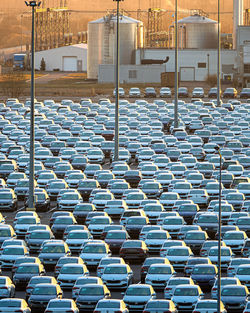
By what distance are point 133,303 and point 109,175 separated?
81.3 feet

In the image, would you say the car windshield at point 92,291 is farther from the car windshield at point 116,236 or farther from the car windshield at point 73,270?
the car windshield at point 116,236

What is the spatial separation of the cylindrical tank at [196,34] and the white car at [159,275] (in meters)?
126

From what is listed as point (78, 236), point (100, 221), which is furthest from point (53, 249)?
point (100, 221)

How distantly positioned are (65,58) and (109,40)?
4181 cm

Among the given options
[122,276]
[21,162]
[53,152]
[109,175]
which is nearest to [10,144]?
[53,152]

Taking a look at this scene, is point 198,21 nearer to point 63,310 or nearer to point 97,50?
point 97,50

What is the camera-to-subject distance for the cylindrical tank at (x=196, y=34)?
15938 cm

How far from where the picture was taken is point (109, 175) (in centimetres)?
5603

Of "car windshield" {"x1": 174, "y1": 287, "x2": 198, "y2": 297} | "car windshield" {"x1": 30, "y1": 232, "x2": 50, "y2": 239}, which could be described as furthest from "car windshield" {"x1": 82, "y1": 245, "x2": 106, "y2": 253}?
"car windshield" {"x1": 174, "y1": 287, "x2": 198, "y2": 297}

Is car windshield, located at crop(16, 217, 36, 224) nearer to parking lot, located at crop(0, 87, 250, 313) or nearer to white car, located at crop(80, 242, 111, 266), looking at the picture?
parking lot, located at crop(0, 87, 250, 313)

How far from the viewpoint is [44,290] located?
104 ft

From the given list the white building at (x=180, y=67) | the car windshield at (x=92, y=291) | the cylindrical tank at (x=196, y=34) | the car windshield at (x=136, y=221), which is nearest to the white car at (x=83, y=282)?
the car windshield at (x=92, y=291)

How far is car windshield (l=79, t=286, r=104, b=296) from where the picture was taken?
31781mm

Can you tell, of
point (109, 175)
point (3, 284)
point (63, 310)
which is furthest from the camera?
point (109, 175)
